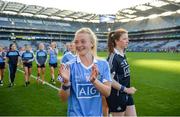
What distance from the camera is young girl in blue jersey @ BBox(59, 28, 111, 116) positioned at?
2877mm

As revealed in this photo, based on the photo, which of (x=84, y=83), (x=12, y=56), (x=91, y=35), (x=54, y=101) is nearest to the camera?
(x=84, y=83)

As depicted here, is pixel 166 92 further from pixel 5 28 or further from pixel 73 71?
pixel 5 28

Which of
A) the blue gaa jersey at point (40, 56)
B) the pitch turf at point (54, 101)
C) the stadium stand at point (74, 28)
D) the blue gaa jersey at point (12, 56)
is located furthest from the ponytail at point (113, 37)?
the stadium stand at point (74, 28)

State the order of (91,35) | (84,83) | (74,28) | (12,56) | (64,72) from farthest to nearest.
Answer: (74,28)
(12,56)
(91,35)
(84,83)
(64,72)

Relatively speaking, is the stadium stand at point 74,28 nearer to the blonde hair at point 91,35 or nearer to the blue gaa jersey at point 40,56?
the blue gaa jersey at point 40,56

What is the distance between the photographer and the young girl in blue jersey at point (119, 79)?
4432 millimetres

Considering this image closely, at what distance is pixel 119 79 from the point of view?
4.54m

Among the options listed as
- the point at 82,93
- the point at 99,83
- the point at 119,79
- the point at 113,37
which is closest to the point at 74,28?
the point at 113,37

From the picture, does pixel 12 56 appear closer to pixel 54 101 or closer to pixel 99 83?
pixel 54 101

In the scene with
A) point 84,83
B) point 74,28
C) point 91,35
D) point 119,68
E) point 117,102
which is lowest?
point 74,28

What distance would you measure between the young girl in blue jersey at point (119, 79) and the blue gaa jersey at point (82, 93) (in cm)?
144

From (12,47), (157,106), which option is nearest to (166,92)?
(157,106)

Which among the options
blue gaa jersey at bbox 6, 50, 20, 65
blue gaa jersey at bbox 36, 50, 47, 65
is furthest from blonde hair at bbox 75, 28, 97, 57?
blue gaa jersey at bbox 6, 50, 20, 65

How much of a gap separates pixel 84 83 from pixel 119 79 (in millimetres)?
1742
